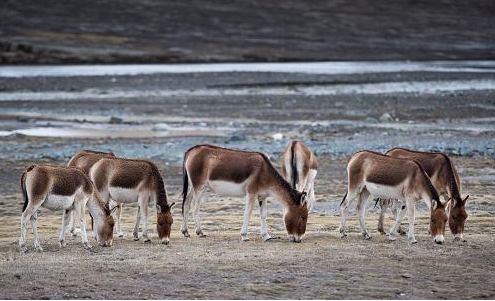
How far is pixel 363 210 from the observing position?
1712 centimetres

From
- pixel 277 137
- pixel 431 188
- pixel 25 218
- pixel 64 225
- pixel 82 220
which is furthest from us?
pixel 277 137

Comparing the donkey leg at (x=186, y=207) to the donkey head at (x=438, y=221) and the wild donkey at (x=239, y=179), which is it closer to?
the wild donkey at (x=239, y=179)

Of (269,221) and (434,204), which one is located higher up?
(434,204)

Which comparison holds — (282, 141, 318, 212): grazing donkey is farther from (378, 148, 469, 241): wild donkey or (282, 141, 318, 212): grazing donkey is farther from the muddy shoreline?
the muddy shoreline

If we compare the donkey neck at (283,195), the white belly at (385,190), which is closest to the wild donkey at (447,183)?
the white belly at (385,190)

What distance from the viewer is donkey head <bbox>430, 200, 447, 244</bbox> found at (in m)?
16.1

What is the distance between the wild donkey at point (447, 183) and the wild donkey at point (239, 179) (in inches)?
73.6

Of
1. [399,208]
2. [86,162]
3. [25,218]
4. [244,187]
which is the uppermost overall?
[86,162]

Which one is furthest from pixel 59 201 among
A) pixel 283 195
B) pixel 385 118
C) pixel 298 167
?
pixel 385 118

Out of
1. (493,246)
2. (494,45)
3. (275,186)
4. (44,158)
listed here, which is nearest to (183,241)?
(275,186)

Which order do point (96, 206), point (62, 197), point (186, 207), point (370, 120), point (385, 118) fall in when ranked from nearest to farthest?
point (62, 197)
point (96, 206)
point (186, 207)
point (370, 120)
point (385, 118)

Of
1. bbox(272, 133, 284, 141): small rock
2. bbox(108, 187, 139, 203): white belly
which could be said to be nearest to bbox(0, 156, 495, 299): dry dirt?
bbox(108, 187, 139, 203): white belly

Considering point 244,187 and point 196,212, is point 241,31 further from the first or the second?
point 244,187

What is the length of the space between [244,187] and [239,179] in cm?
18
